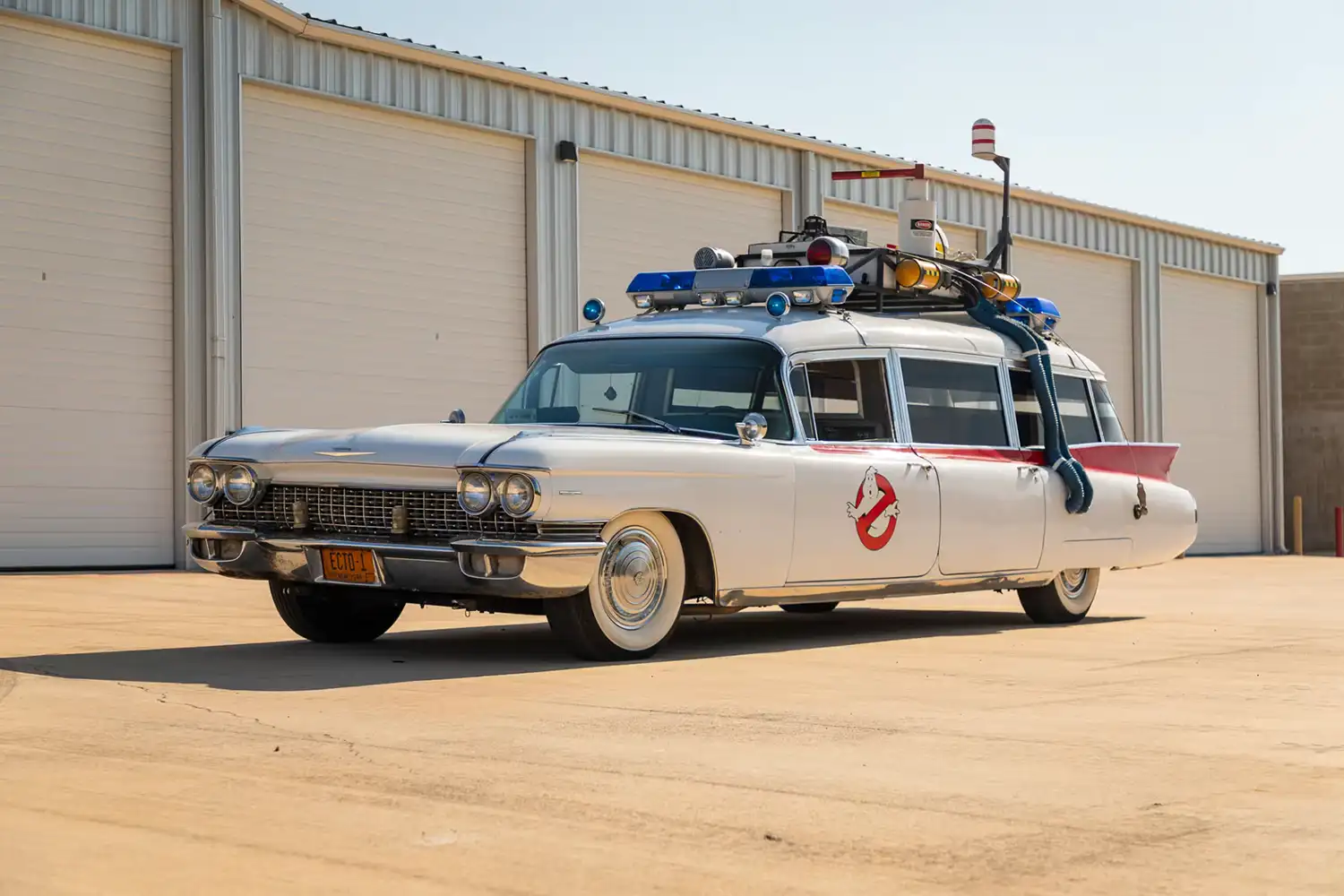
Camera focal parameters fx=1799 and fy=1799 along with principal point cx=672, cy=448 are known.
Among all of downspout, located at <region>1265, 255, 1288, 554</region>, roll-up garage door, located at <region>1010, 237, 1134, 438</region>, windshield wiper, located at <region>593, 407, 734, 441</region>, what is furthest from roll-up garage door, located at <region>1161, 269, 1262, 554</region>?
windshield wiper, located at <region>593, 407, 734, 441</region>

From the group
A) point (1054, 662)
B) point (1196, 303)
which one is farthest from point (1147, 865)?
point (1196, 303)

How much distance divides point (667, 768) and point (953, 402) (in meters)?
5.81

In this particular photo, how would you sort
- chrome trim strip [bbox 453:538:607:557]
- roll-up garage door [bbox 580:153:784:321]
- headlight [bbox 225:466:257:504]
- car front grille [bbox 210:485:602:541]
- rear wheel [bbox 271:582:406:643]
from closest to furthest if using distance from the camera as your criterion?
1. chrome trim strip [bbox 453:538:607:557]
2. car front grille [bbox 210:485:602:541]
3. headlight [bbox 225:466:257:504]
4. rear wheel [bbox 271:582:406:643]
5. roll-up garage door [bbox 580:153:784:321]

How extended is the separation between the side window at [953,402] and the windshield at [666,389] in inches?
49.2

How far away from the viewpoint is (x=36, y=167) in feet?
55.7

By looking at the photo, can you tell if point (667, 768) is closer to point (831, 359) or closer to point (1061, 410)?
point (831, 359)

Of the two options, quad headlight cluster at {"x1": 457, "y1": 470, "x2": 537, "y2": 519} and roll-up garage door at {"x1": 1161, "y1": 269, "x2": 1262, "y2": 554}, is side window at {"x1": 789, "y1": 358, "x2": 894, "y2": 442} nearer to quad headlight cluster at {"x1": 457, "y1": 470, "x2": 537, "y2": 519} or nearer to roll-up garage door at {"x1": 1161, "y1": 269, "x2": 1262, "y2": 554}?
quad headlight cluster at {"x1": 457, "y1": 470, "x2": 537, "y2": 519}

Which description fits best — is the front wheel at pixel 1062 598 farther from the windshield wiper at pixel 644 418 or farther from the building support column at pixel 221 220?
the building support column at pixel 221 220

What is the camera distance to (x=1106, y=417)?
12.1 meters

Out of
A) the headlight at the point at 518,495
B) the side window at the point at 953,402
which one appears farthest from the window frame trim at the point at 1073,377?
the headlight at the point at 518,495

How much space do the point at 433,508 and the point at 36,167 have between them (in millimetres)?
10723

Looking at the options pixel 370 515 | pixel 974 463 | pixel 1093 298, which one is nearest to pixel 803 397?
pixel 974 463

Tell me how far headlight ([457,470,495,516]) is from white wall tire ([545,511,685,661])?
591 mm

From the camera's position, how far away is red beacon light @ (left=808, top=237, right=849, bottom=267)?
10.7 meters
